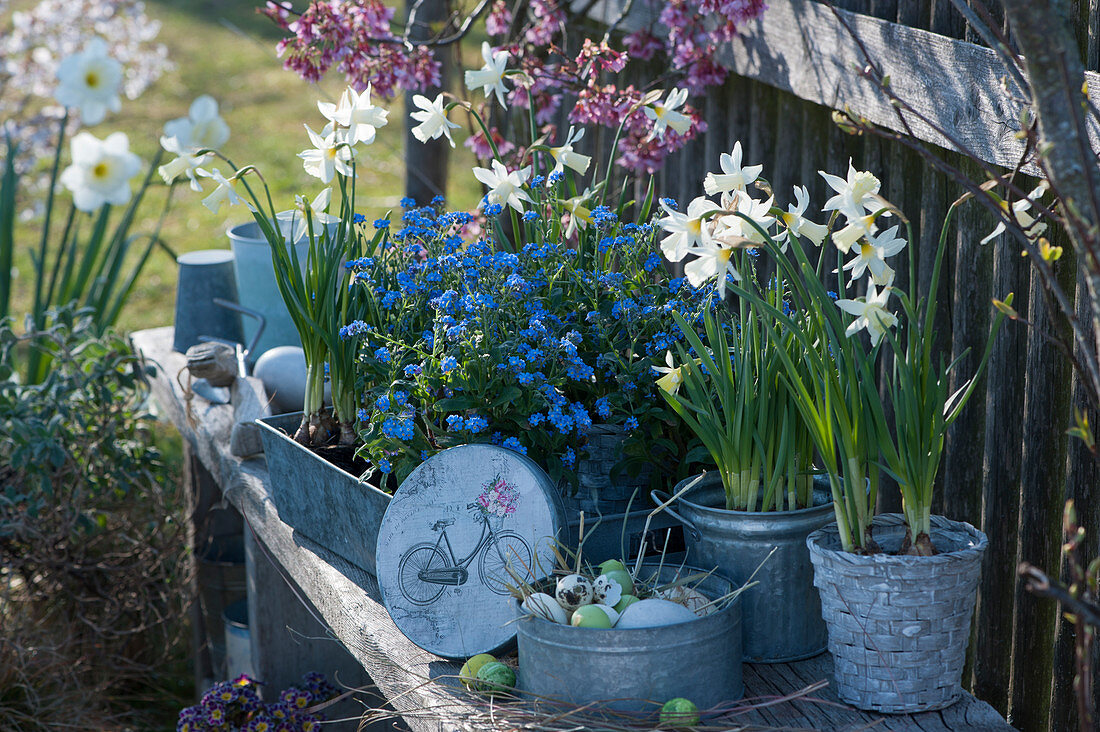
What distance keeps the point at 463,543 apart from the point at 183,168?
0.68 metres

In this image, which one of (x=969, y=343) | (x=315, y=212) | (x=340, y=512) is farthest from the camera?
(x=969, y=343)

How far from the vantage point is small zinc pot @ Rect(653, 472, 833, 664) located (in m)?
1.27

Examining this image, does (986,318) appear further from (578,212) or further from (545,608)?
(545,608)

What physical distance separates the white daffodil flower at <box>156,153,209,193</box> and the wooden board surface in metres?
0.59

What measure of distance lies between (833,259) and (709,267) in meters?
1.29

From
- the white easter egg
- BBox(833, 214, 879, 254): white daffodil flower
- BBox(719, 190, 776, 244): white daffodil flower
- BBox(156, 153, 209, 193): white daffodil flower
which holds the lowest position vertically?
the white easter egg

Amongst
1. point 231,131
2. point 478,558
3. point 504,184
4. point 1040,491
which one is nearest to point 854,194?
point 504,184

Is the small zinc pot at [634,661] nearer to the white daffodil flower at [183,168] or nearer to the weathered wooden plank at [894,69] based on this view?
the weathered wooden plank at [894,69]

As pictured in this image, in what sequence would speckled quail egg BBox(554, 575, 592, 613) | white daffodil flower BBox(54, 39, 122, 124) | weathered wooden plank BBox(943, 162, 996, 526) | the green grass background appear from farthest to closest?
the green grass background < weathered wooden plank BBox(943, 162, 996, 526) < speckled quail egg BBox(554, 575, 592, 613) < white daffodil flower BBox(54, 39, 122, 124)

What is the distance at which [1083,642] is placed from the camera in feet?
2.72

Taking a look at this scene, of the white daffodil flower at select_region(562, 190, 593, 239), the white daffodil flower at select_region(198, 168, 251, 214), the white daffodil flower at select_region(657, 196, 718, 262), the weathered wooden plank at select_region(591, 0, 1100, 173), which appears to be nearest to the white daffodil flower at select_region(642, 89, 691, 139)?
the white daffodil flower at select_region(562, 190, 593, 239)

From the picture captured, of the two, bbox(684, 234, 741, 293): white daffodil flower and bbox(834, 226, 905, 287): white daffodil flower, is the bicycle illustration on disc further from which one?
bbox(834, 226, 905, 287): white daffodil flower

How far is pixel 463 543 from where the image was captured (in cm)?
135

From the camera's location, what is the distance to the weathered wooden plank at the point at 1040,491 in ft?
5.16
